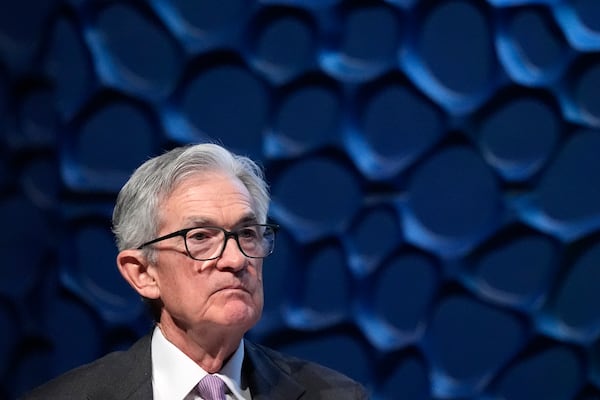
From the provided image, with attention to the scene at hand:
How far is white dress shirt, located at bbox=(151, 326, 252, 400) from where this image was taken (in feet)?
4.19

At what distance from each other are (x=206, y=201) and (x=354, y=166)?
75 centimetres

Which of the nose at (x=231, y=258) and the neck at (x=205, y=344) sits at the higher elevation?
the nose at (x=231, y=258)

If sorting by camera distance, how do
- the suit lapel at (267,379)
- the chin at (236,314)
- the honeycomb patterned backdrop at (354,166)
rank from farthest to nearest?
1. the honeycomb patterned backdrop at (354,166)
2. the suit lapel at (267,379)
3. the chin at (236,314)

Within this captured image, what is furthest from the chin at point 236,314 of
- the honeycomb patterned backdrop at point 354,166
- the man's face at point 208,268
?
the honeycomb patterned backdrop at point 354,166

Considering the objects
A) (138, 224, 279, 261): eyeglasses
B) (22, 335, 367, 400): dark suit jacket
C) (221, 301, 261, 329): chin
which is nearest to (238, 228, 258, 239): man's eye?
(138, 224, 279, 261): eyeglasses

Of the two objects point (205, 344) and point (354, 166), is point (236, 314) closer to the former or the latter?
point (205, 344)

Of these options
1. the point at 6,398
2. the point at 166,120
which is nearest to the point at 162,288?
the point at 166,120

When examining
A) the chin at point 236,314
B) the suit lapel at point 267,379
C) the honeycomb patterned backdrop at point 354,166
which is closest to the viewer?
the chin at point 236,314

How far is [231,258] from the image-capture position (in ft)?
4.07

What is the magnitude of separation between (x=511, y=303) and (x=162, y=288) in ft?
3.34

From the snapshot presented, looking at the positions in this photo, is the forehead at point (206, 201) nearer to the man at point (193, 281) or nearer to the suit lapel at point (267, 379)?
the man at point (193, 281)

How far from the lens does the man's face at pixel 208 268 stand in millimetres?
1237

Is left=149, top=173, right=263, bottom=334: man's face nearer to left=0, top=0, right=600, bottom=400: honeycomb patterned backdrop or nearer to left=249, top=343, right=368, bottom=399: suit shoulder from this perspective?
left=249, top=343, right=368, bottom=399: suit shoulder

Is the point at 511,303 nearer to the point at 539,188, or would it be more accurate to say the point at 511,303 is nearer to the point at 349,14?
the point at 539,188
